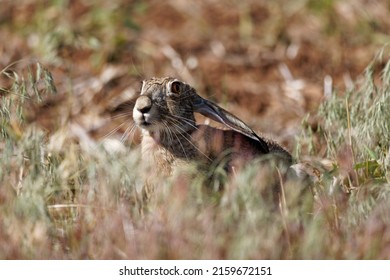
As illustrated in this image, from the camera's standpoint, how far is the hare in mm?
6004

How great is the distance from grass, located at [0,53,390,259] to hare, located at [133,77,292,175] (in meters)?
0.30

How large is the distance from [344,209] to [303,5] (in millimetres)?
→ 5798

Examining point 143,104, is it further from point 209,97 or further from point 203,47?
point 203,47

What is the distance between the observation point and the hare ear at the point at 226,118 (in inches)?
237

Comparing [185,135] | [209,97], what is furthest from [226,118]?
[209,97]

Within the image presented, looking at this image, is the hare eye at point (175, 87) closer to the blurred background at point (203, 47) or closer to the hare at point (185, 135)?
the hare at point (185, 135)

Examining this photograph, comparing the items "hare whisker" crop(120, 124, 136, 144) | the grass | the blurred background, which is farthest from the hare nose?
the blurred background

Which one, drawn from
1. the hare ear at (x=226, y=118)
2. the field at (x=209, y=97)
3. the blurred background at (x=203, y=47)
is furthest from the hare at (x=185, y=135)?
the blurred background at (x=203, y=47)

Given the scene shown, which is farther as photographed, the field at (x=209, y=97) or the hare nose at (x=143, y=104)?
the hare nose at (x=143, y=104)

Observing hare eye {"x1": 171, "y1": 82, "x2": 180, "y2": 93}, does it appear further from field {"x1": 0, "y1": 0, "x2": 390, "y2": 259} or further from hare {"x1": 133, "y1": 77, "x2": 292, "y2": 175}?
field {"x1": 0, "y1": 0, "x2": 390, "y2": 259}

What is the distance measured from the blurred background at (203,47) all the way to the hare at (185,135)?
2.59 metres

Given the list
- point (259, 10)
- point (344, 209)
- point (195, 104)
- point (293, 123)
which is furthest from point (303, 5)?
point (344, 209)

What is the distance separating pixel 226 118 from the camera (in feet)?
20.1

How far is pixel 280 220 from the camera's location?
15.7 ft
